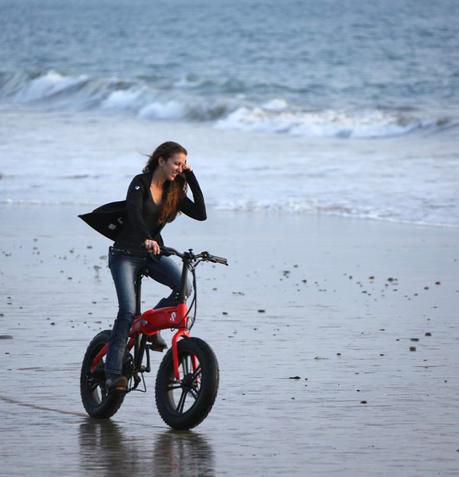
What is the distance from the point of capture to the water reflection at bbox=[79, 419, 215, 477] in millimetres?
6566

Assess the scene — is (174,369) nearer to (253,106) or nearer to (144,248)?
(144,248)

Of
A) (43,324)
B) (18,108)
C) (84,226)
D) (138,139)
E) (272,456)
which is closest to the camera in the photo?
(272,456)

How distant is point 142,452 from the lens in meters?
6.99

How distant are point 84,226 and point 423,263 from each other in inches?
221

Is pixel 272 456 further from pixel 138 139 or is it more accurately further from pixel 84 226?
pixel 138 139

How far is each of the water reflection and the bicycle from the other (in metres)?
0.14

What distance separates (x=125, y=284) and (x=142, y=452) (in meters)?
1.15

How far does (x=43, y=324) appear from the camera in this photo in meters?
11.0

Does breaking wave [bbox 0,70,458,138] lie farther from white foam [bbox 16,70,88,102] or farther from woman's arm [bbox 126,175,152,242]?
woman's arm [bbox 126,175,152,242]

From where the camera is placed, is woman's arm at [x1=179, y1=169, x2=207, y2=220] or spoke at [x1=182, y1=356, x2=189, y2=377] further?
woman's arm at [x1=179, y1=169, x2=207, y2=220]

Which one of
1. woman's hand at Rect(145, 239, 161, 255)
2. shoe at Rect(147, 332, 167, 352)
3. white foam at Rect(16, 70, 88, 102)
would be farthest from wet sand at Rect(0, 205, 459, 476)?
white foam at Rect(16, 70, 88, 102)

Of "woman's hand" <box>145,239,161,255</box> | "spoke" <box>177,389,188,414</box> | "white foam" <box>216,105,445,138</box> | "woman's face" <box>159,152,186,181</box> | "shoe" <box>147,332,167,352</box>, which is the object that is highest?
"white foam" <box>216,105,445,138</box>

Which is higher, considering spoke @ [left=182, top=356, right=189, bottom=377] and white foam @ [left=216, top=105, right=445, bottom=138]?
white foam @ [left=216, top=105, right=445, bottom=138]

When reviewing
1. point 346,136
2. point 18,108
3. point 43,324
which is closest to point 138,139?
point 346,136
